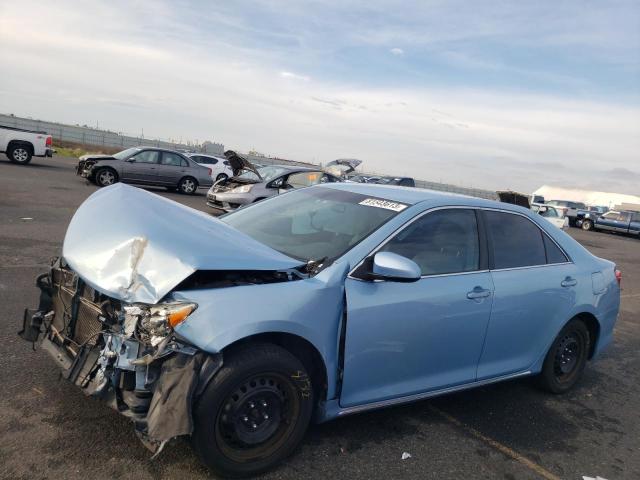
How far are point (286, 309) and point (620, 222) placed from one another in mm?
35285

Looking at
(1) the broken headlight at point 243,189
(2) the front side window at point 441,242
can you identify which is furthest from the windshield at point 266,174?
(2) the front side window at point 441,242

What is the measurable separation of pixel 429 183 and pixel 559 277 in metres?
53.9

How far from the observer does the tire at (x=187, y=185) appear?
67.7ft

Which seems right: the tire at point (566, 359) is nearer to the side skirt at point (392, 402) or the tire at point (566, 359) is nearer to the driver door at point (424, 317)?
the side skirt at point (392, 402)

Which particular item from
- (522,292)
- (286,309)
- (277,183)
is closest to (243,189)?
(277,183)

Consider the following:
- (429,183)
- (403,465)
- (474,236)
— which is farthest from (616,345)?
(429,183)

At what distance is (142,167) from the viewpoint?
19062 millimetres

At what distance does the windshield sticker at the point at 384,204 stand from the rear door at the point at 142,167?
16183mm

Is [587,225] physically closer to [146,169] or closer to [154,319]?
[146,169]

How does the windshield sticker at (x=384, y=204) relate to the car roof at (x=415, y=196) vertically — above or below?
below

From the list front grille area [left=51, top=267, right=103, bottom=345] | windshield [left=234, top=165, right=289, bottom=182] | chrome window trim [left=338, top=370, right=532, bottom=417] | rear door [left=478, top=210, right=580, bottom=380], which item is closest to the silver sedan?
windshield [left=234, top=165, right=289, bottom=182]

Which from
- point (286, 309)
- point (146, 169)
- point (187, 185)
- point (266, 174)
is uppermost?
point (266, 174)

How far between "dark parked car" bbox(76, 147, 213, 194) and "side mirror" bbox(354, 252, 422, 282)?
655 inches

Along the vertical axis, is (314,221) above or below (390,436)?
above
